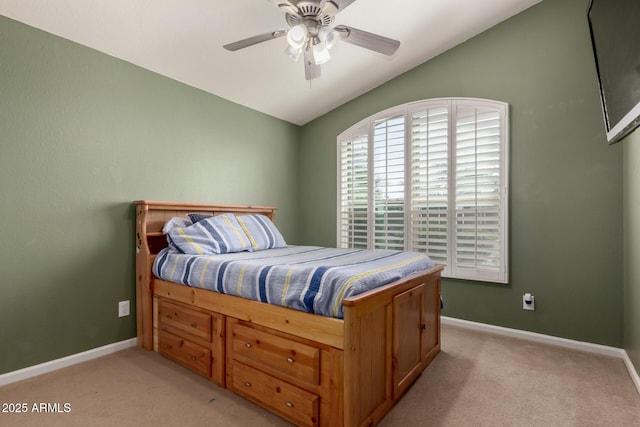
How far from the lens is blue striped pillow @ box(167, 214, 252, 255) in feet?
8.07

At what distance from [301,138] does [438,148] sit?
76.6 inches

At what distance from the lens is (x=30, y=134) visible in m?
2.19

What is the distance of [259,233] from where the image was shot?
2969 millimetres

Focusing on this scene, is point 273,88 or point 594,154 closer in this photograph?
point 594,154

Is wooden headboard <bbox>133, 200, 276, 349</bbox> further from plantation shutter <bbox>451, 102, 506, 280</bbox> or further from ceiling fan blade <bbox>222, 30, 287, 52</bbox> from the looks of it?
plantation shutter <bbox>451, 102, 506, 280</bbox>

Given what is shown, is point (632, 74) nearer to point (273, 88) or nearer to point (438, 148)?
point (438, 148)

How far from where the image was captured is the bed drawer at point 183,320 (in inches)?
85.1

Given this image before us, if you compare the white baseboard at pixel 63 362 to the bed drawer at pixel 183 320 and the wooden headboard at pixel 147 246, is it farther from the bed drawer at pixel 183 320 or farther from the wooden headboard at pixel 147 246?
the bed drawer at pixel 183 320

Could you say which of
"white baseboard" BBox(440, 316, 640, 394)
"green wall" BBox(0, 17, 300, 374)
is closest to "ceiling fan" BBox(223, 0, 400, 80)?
"green wall" BBox(0, 17, 300, 374)

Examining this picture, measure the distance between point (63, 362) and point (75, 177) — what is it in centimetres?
Result: 134

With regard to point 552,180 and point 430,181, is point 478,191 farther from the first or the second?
point 552,180

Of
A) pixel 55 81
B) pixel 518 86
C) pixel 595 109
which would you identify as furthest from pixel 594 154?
pixel 55 81

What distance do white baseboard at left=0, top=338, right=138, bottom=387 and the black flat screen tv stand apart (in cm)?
359

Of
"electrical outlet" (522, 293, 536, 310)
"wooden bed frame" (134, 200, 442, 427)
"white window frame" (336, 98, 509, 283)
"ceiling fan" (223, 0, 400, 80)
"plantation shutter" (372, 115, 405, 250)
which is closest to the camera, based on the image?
"wooden bed frame" (134, 200, 442, 427)
